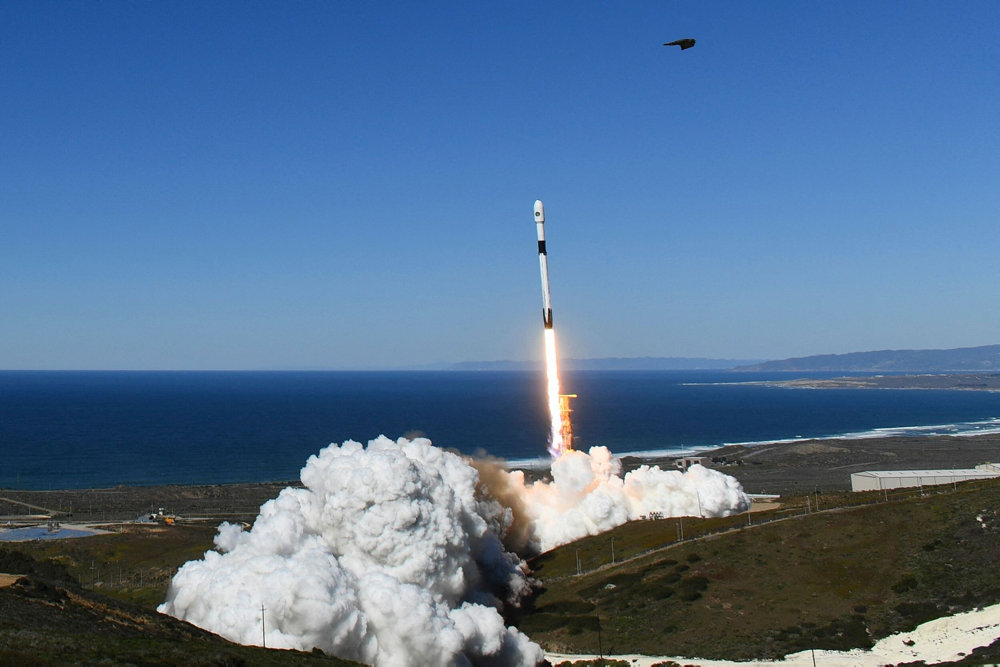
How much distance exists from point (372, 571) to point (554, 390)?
38444 millimetres

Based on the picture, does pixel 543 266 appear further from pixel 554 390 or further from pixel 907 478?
pixel 907 478

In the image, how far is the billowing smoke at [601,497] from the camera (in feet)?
273

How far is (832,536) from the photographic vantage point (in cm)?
6488

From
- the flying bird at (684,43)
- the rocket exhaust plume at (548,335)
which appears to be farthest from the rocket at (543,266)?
the flying bird at (684,43)

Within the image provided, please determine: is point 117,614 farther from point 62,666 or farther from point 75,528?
point 75,528

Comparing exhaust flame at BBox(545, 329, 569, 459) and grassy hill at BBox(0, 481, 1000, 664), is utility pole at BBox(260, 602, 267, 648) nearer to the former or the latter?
grassy hill at BBox(0, 481, 1000, 664)

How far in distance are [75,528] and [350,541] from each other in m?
65.6

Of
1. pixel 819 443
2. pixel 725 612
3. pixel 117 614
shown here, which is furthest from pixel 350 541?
pixel 819 443

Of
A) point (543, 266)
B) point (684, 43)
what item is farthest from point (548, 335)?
point (684, 43)

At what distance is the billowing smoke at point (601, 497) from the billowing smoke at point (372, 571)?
1261 centimetres

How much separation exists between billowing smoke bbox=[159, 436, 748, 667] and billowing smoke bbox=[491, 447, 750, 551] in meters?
4.18

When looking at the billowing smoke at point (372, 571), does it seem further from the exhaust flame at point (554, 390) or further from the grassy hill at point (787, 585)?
the exhaust flame at point (554, 390)

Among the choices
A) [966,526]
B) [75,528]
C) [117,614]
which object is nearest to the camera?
[117,614]

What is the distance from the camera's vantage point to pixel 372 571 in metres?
54.7
